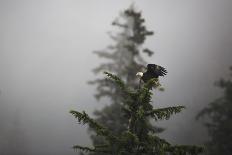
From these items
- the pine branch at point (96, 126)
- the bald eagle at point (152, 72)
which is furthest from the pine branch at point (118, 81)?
the pine branch at point (96, 126)

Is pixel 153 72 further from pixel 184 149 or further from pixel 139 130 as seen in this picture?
pixel 184 149

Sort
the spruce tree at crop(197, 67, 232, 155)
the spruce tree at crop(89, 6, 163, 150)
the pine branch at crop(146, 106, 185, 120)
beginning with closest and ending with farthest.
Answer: the pine branch at crop(146, 106, 185, 120), the spruce tree at crop(89, 6, 163, 150), the spruce tree at crop(197, 67, 232, 155)

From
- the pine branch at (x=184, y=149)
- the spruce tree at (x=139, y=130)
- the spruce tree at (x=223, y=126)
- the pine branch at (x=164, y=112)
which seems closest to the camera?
the pine branch at (x=184, y=149)

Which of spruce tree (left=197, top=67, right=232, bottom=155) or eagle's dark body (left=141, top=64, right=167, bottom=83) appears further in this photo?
spruce tree (left=197, top=67, right=232, bottom=155)

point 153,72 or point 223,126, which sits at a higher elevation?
point 223,126

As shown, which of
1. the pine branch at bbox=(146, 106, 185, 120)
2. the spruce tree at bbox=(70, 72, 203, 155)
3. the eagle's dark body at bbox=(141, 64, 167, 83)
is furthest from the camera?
the eagle's dark body at bbox=(141, 64, 167, 83)

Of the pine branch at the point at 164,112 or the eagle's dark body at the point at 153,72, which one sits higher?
the eagle's dark body at the point at 153,72

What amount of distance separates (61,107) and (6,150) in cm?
4888

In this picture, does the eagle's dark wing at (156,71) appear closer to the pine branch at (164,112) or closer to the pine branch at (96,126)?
the pine branch at (164,112)

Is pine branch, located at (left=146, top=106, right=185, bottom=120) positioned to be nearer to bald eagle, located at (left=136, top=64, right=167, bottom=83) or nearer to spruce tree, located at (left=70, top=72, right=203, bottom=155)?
spruce tree, located at (left=70, top=72, right=203, bottom=155)

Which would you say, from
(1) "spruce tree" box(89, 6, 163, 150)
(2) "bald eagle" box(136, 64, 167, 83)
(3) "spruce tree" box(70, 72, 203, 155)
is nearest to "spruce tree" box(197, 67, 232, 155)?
(1) "spruce tree" box(89, 6, 163, 150)

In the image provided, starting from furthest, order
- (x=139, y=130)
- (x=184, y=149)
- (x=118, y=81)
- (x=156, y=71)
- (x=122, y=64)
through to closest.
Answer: (x=122, y=64)
(x=156, y=71)
(x=139, y=130)
(x=118, y=81)
(x=184, y=149)

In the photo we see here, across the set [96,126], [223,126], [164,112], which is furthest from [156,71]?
[223,126]

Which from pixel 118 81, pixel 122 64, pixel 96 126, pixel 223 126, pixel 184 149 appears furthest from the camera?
pixel 122 64
